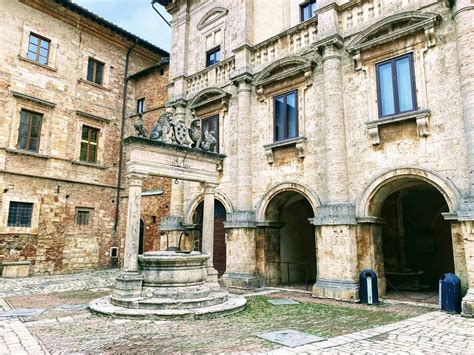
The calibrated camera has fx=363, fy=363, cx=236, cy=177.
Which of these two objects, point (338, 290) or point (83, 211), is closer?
point (338, 290)

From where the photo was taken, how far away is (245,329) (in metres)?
6.60

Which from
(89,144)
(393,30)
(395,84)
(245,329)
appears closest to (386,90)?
(395,84)

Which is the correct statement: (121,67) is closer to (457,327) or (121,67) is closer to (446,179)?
(446,179)

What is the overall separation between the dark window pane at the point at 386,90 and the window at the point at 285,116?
288cm

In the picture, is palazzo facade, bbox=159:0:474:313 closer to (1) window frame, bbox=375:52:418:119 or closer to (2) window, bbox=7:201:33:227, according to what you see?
(1) window frame, bbox=375:52:418:119

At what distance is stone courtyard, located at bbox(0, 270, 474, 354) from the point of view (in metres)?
5.46

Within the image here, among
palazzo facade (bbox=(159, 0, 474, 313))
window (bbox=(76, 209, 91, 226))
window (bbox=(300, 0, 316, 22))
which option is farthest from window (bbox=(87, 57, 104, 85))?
window (bbox=(300, 0, 316, 22))

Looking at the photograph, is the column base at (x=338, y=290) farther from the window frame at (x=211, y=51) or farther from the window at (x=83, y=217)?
the window at (x=83, y=217)

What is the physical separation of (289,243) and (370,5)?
871 cm

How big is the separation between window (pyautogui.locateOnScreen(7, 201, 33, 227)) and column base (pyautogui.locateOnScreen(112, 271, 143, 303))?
997cm

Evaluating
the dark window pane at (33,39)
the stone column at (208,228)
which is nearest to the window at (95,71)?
the dark window pane at (33,39)

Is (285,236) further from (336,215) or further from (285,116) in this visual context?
(285,116)

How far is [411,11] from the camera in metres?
9.75

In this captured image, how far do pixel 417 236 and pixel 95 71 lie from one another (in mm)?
17490
